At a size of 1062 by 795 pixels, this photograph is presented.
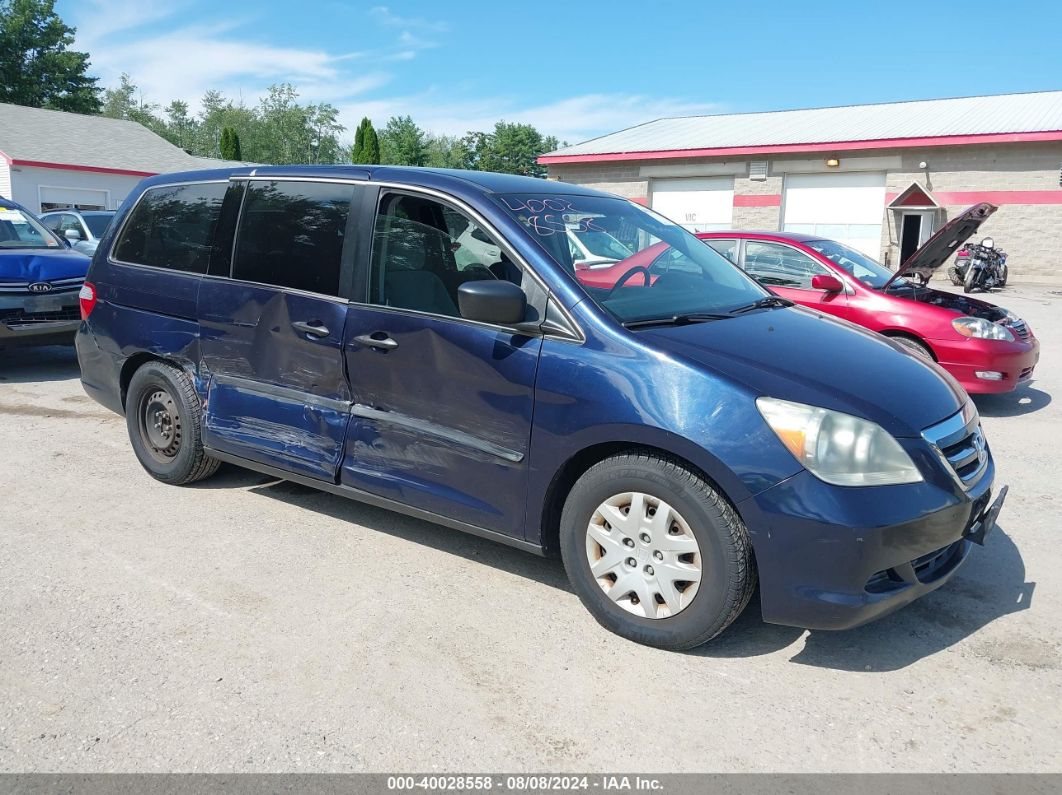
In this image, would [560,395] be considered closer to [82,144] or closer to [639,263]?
[639,263]

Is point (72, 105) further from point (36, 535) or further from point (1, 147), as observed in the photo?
point (36, 535)

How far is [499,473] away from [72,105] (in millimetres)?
63350

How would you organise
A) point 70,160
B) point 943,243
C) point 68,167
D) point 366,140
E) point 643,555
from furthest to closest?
1. point 366,140
2. point 70,160
3. point 68,167
4. point 943,243
5. point 643,555

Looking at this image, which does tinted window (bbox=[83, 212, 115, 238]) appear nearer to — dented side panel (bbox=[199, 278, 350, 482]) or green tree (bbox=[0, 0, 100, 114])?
dented side panel (bbox=[199, 278, 350, 482])

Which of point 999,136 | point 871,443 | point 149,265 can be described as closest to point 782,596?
point 871,443

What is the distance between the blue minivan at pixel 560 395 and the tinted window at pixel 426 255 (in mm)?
11

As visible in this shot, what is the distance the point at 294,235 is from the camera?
4473 mm

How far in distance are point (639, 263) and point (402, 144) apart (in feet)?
273

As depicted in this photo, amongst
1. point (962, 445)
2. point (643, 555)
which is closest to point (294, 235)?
point (643, 555)

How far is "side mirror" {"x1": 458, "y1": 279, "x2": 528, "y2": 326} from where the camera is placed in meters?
3.47

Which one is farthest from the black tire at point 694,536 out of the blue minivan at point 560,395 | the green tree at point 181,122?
the green tree at point 181,122

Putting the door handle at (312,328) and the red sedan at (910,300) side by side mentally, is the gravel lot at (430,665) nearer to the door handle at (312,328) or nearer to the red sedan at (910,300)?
the door handle at (312,328)

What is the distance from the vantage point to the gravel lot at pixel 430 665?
9.07 feet

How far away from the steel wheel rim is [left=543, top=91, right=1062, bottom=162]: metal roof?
25.0 metres
